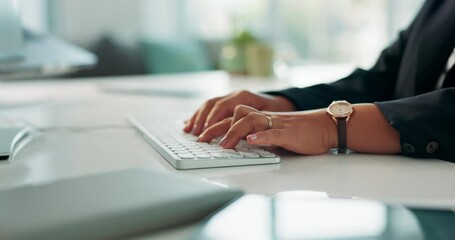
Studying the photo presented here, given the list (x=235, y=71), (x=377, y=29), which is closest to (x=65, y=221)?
(x=235, y=71)

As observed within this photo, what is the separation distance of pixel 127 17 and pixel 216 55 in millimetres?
593

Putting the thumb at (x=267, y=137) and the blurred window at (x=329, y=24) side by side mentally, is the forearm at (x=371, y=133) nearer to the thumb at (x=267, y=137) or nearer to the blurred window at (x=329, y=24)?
the thumb at (x=267, y=137)

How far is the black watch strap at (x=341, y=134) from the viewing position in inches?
36.8

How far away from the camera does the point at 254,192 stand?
717 millimetres

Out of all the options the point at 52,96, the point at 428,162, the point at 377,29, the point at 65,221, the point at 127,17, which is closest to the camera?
the point at 65,221

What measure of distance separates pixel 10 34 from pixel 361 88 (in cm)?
83

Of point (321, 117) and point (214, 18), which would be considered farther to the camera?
point (214, 18)

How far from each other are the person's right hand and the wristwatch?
21cm

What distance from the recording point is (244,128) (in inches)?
36.1

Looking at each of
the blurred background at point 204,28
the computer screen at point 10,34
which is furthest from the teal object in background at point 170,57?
the computer screen at point 10,34

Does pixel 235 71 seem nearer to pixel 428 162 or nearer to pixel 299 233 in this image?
pixel 428 162

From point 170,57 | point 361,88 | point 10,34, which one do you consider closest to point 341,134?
point 361,88

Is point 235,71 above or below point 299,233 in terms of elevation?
below

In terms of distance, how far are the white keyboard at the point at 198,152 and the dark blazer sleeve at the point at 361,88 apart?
254 millimetres
